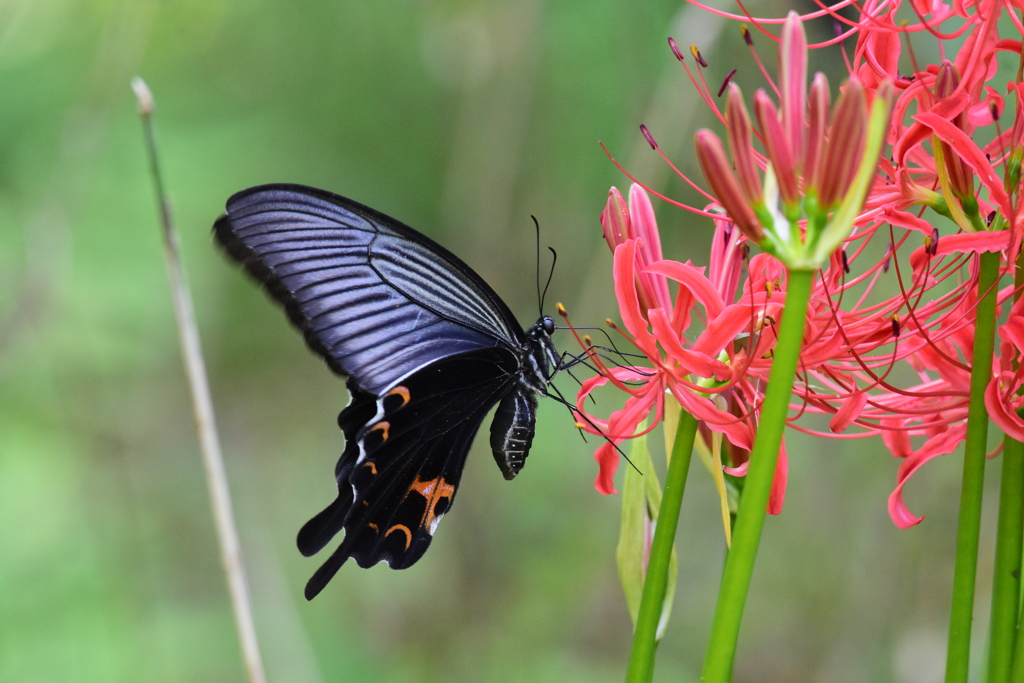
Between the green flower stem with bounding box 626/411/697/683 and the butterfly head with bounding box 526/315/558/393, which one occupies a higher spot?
the butterfly head with bounding box 526/315/558/393

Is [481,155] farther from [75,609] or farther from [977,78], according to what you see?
[977,78]

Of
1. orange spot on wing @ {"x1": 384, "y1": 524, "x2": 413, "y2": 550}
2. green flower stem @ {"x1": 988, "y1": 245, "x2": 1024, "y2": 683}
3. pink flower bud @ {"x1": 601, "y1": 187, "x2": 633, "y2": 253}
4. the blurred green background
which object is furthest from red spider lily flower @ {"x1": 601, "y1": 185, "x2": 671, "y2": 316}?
the blurred green background

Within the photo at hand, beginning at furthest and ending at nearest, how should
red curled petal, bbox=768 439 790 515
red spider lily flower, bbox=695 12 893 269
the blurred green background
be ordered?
the blurred green background
red curled petal, bbox=768 439 790 515
red spider lily flower, bbox=695 12 893 269

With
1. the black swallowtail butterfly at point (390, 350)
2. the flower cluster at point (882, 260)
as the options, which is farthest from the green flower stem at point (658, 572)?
the black swallowtail butterfly at point (390, 350)

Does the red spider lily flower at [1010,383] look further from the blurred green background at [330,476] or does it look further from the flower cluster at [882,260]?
the blurred green background at [330,476]

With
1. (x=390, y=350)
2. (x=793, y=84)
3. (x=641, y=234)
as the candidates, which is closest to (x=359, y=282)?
(x=390, y=350)

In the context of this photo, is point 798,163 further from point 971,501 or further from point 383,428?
point 383,428

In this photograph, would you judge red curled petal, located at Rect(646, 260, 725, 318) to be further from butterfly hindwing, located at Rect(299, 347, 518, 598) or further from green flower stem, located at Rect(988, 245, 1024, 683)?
butterfly hindwing, located at Rect(299, 347, 518, 598)
